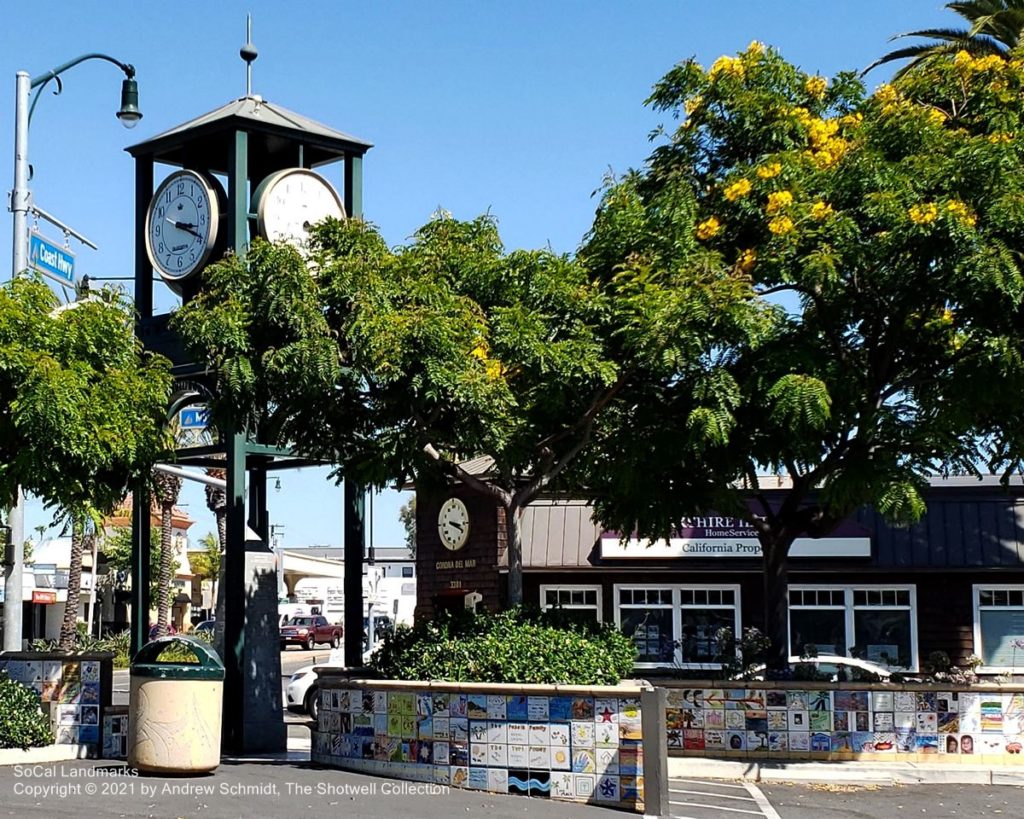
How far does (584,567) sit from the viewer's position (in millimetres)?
28531

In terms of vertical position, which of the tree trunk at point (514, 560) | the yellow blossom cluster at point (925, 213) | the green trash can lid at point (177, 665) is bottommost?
the green trash can lid at point (177, 665)

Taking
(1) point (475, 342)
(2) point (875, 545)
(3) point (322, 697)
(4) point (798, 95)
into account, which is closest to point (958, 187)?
(4) point (798, 95)

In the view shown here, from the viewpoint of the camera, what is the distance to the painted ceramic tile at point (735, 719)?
16.7 meters

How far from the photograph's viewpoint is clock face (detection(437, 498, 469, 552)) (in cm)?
3002

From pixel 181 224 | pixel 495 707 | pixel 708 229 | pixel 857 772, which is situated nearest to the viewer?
pixel 495 707

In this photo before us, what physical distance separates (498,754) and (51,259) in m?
8.53

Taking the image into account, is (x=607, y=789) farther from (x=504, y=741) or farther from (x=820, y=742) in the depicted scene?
(x=820, y=742)

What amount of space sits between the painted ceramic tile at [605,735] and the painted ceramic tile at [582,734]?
0.16 feet

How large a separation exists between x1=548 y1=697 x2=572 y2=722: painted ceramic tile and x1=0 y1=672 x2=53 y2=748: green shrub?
5.92 meters

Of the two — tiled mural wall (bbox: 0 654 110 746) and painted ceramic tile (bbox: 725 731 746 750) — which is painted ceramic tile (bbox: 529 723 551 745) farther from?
tiled mural wall (bbox: 0 654 110 746)

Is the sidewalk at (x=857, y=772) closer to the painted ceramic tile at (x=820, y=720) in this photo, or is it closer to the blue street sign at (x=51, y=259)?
the painted ceramic tile at (x=820, y=720)

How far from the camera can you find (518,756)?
14.2m

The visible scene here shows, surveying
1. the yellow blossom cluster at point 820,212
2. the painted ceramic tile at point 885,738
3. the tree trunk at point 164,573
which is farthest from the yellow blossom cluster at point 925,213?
the tree trunk at point 164,573

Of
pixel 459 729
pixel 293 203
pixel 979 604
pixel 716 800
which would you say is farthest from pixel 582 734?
pixel 979 604
